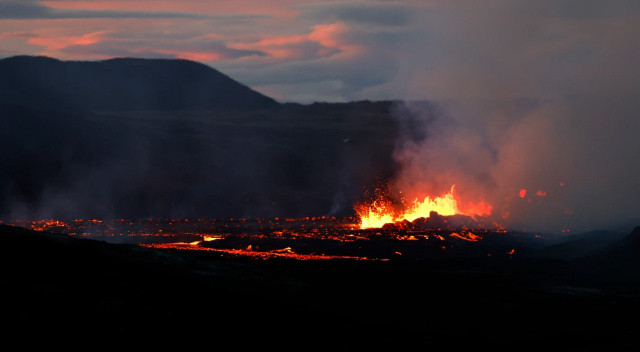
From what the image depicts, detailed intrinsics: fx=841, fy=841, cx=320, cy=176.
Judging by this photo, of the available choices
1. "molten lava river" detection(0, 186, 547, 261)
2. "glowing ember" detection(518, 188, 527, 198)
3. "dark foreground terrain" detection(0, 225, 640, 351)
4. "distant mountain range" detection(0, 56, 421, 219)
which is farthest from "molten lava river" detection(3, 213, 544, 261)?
"glowing ember" detection(518, 188, 527, 198)

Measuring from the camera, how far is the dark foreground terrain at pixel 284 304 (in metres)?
28.9

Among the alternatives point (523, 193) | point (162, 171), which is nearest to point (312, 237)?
point (523, 193)

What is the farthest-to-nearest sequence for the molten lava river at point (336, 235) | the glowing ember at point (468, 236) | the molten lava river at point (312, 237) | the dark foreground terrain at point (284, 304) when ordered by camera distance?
the glowing ember at point (468, 236)
the molten lava river at point (336, 235)
the molten lava river at point (312, 237)
the dark foreground terrain at point (284, 304)

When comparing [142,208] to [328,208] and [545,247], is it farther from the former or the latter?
[545,247]

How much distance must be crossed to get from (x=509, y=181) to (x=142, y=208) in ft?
155

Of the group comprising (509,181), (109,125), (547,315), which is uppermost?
(109,125)

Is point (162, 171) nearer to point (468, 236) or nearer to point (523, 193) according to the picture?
point (523, 193)

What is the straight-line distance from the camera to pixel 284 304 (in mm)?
35656

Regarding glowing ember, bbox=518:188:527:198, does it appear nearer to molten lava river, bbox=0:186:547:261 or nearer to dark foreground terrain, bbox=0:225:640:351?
molten lava river, bbox=0:186:547:261

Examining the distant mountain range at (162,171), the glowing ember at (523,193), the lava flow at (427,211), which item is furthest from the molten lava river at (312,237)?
the glowing ember at (523,193)

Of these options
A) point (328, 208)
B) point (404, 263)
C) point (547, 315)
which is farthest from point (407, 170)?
point (547, 315)

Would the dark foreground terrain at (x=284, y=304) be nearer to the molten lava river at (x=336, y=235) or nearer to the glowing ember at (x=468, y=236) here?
the molten lava river at (x=336, y=235)

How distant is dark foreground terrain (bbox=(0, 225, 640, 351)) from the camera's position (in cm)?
2894

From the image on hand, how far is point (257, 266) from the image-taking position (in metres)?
48.5
